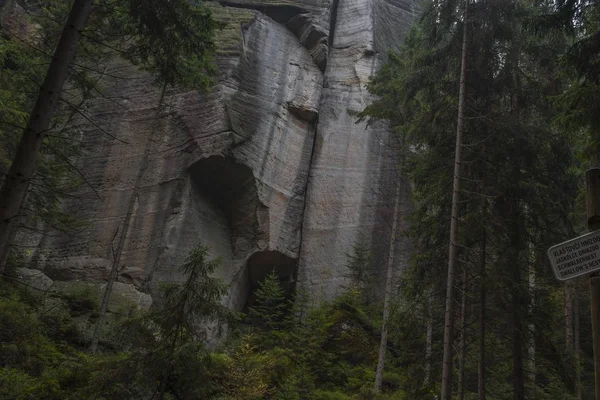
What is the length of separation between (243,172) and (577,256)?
19665 mm

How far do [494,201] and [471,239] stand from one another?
1138mm

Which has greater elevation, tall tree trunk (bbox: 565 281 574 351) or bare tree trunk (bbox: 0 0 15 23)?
bare tree trunk (bbox: 0 0 15 23)

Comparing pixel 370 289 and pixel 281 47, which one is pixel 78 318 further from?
pixel 281 47

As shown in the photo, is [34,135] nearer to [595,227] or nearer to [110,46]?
[110,46]

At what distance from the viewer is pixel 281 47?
1089 inches

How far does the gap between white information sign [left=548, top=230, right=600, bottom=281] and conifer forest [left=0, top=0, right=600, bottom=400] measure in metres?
0.01

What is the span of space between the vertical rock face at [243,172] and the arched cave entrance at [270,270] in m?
0.07

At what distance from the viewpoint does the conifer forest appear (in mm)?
8898

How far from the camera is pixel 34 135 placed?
609cm

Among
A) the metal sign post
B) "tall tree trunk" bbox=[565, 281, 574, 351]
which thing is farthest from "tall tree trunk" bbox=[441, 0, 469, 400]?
"tall tree trunk" bbox=[565, 281, 574, 351]

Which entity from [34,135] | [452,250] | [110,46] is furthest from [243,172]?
[34,135]

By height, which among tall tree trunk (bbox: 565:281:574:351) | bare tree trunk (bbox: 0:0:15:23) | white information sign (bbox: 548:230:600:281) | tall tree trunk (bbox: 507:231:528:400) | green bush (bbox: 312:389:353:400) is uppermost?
bare tree trunk (bbox: 0:0:15:23)

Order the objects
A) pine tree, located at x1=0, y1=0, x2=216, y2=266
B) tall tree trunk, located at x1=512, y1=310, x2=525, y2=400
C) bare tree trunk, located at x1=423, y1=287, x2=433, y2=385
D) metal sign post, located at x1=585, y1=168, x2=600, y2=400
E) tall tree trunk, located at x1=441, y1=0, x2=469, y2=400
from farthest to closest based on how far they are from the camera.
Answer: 1. bare tree trunk, located at x1=423, y1=287, x2=433, y2=385
2. tall tree trunk, located at x1=512, y1=310, x2=525, y2=400
3. tall tree trunk, located at x1=441, y1=0, x2=469, y2=400
4. pine tree, located at x1=0, y1=0, x2=216, y2=266
5. metal sign post, located at x1=585, y1=168, x2=600, y2=400

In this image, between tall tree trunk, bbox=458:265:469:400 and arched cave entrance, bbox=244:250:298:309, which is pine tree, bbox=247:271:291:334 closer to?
arched cave entrance, bbox=244:250:298:309
